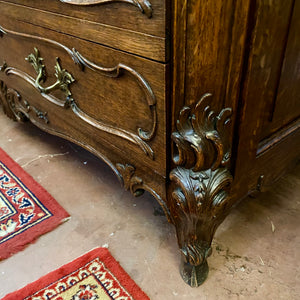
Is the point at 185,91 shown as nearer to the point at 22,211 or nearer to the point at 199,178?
the point at 199,178

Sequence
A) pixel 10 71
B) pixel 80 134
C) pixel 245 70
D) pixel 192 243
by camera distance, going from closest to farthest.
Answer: pixel 245 70 → pixel 192 243 → pixel 80 134 → pixel 10 71

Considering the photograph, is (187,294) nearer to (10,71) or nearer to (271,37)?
(271,37)

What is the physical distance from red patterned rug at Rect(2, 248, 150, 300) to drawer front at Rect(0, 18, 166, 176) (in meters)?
0.25

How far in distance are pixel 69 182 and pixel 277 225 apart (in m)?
0.61

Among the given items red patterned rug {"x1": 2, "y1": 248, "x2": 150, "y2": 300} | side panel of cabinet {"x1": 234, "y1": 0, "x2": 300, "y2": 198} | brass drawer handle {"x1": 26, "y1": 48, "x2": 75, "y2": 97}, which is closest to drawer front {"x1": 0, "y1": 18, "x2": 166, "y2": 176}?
brass drawer handle {"x1": 26, "y1": 48, "x2": 75, "y2": 97}

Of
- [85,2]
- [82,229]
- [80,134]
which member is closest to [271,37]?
[85,2]

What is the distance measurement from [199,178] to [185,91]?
158 millimetres

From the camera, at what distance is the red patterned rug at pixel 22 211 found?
0.82 metres

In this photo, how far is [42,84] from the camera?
2.84ft

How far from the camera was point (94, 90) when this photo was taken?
0.69 metres

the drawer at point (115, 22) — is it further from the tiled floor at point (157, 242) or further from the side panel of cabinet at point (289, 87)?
the tiled floor at point (157, 242)

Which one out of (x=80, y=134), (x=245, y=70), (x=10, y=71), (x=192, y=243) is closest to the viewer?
(x=245, y=70)

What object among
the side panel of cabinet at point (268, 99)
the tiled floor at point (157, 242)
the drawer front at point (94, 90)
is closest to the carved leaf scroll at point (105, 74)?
the drawer front at point (94, 90)

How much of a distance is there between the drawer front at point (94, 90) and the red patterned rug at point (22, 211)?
20 cm
